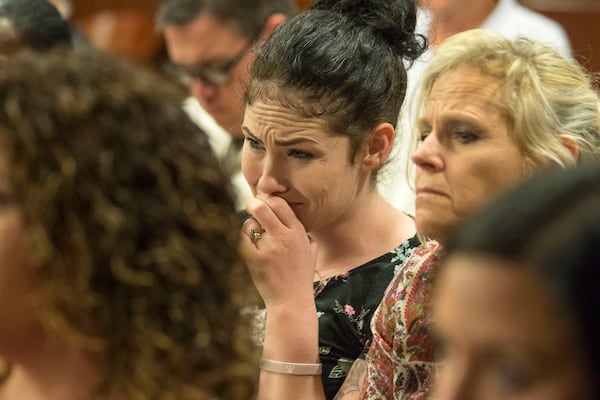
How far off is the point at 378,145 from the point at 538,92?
447 mm

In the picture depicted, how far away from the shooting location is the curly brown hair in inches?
40.1

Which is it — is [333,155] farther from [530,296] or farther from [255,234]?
[530,296]

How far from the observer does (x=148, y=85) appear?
1.08 metres

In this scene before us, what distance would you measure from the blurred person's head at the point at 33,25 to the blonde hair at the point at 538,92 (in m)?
1.15

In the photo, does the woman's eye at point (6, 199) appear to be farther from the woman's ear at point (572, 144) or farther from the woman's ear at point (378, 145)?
the woman's ear at point (378, 145)

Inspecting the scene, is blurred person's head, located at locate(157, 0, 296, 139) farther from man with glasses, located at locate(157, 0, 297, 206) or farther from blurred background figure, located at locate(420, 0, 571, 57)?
blurred background figure, located at locate(420, 0, 571, 57)

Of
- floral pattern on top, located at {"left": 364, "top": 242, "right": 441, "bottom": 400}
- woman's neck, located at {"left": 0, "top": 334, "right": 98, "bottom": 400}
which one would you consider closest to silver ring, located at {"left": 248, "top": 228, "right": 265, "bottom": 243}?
floral pattern on top, located at {"left": 364, "top": 242, "right": 441, "bottom": 400}

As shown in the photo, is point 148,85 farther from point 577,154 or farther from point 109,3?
point 109,3

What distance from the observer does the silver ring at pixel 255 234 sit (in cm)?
200

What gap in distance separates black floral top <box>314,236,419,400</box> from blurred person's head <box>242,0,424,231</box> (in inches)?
4.9

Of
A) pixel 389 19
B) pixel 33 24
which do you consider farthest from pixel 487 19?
pixel 33 24

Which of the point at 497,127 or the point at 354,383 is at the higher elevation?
the point at 497,127

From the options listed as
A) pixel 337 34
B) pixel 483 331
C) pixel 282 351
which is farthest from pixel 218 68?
pixel 483 331

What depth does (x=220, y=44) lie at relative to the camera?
3.29m
